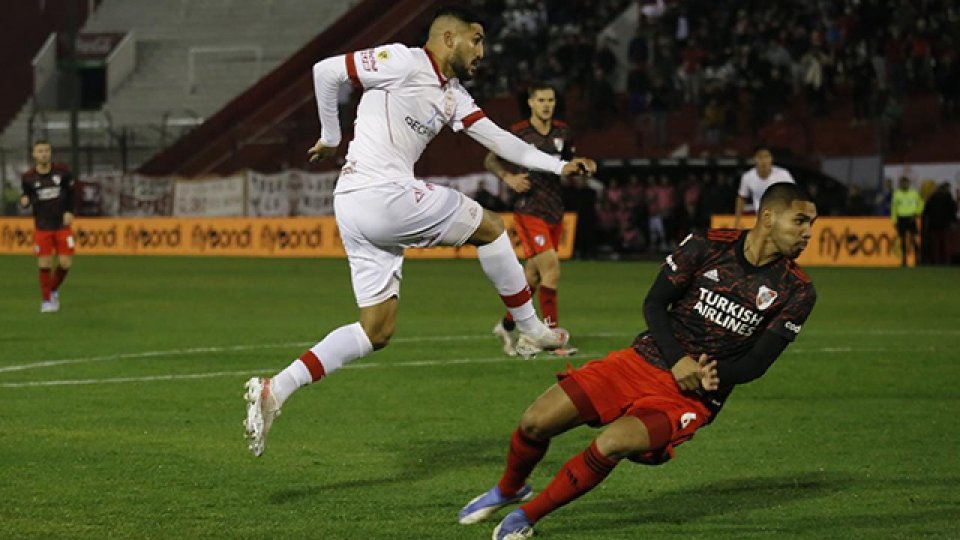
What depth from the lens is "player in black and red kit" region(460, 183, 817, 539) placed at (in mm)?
7422

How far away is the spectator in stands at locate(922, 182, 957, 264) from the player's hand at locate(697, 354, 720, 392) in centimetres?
2905

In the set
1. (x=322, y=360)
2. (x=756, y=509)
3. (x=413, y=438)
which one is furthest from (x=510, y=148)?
(x=756, y=509)

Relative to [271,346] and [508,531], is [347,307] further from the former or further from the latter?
[508,531]

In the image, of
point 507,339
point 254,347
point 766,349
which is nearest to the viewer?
point 766,349

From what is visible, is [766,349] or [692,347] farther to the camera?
[692,347]

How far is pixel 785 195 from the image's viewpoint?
7.62m

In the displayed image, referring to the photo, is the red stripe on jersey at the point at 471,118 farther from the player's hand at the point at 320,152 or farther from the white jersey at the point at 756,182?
the white jersey at the point at 756,182

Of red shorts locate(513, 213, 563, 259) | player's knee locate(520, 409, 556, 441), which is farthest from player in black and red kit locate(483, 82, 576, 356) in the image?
player's knee locate(520, 409, 556, 441)

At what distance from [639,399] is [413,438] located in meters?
3.55

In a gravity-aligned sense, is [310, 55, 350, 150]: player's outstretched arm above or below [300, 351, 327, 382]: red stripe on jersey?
above

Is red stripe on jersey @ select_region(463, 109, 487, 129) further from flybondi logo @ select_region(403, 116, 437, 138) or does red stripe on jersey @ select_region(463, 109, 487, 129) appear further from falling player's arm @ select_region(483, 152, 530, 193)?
falling player's arm @ select_region(483, 152, 530, 193)

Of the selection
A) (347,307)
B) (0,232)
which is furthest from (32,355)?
(0,232)

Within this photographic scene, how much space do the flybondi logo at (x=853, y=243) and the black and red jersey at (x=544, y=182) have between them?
19404mm

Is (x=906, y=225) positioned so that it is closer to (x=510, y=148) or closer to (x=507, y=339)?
(x=507, y=339)
